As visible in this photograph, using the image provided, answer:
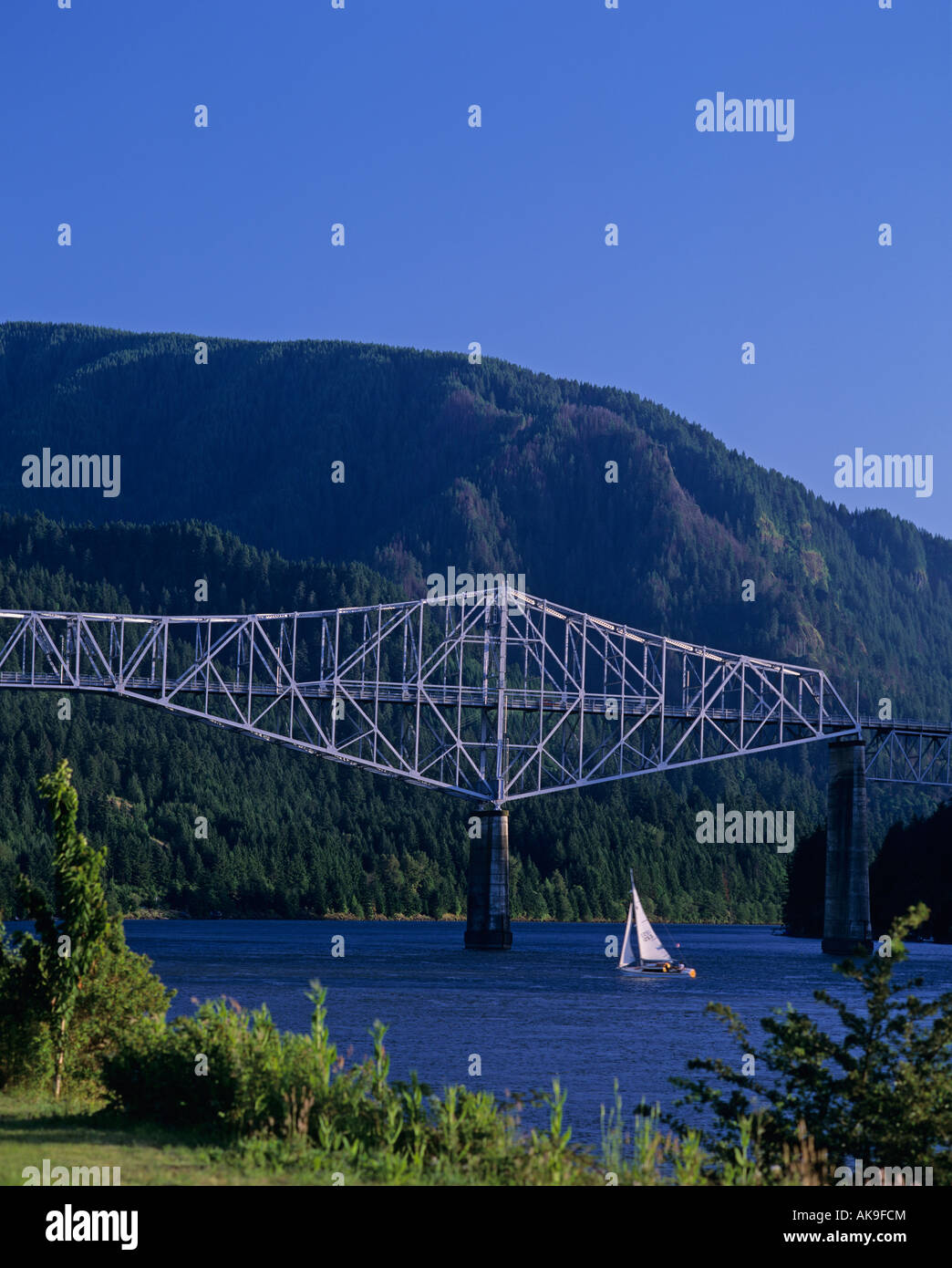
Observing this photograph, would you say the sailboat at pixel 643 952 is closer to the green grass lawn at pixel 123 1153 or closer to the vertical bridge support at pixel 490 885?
the vertical bridge support at pixel 490 885

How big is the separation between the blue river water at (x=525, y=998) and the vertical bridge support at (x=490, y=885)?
1.47m

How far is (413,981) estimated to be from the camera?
82.6 m

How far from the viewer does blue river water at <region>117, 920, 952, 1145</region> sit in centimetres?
4575

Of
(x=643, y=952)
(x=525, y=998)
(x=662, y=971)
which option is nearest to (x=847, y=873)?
(x=662, y=971)

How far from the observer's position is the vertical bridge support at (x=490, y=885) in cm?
10625

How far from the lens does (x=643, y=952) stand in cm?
9638

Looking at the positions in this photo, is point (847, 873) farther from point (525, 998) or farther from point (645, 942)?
point (525, 998)

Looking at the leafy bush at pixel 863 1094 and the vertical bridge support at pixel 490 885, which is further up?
the leafy bush at pixel 863 1094

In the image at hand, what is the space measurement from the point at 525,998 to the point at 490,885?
111 ft

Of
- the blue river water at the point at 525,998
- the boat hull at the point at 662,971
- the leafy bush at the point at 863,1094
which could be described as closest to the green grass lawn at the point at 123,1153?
the leafy bush at the point at 863,1094

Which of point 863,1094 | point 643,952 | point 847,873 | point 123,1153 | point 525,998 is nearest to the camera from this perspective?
point 123,1153

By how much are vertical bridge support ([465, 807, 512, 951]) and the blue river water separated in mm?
1471

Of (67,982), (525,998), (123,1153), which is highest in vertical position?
(67,982)

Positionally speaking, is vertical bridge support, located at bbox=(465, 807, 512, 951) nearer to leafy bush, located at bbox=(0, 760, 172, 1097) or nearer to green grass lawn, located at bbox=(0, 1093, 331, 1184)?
leafy bush, located at bbox=(0, 760, 172, 1097)
